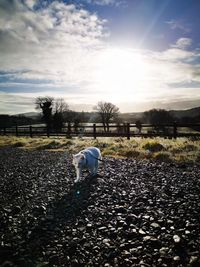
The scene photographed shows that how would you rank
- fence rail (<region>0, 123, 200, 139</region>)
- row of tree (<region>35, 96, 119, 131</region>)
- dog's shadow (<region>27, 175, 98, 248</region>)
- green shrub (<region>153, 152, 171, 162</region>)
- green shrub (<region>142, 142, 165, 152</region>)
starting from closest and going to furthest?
dog's shadow (<region>27, 175, 98, 248</region>), green shrub (<region>153, 152, 171, 162</region>), green shrub (<region>142, 142, 165, 152</region>), fence rail (<region>0, 123, 200, 139</region>), row of tree (<region>35, 96, 119, 131</region>)

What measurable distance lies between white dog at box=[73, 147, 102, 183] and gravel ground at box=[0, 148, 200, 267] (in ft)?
1.23

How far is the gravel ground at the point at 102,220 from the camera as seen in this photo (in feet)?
14.3

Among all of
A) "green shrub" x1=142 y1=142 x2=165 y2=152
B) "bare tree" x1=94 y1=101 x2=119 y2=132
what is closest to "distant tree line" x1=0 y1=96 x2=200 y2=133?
"bare tree" x1=94 y1=101 x2=119 y2=132

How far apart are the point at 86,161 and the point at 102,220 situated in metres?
3.43

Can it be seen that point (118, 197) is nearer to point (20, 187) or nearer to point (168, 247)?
point (168, 247)

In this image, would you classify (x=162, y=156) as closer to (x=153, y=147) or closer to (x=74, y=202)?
(x=153, y=147)

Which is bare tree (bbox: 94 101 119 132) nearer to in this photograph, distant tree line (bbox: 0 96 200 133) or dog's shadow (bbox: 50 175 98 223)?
distant tree line (bbox: 0 96 200 133)

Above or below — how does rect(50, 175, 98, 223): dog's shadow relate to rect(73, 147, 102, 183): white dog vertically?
below

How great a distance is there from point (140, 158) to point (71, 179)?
539cm

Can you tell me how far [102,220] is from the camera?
227 inches

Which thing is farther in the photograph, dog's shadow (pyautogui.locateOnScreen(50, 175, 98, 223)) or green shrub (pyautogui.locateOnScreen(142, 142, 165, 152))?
green shrub (pyautogui.locateOnScreen(142, 142, 165, 152))

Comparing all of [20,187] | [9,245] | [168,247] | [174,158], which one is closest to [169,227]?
[168,247]

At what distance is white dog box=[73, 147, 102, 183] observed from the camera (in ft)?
28.7

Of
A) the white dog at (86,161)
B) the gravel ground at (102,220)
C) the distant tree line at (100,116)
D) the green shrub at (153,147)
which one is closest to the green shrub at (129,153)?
the green shrub at (153,147)
